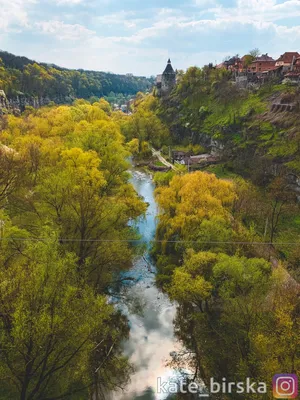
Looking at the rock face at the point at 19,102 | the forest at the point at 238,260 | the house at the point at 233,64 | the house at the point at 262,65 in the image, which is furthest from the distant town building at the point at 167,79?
the forest at the point at 238,260

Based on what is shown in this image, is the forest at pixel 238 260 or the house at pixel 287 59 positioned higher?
the house at pixel 287 59

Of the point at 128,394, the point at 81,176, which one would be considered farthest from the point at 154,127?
the point at 128,394

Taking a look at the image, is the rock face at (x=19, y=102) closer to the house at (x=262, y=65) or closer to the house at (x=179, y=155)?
the house at (x=179, y=155)

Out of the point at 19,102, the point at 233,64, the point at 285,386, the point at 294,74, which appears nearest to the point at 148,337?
the point at 285,386

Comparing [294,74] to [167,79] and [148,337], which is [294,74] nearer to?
[167,79]

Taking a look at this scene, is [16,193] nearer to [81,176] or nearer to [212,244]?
[81,176]

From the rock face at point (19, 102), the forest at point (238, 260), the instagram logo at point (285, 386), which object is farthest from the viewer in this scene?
the rock face at point (19, 102)

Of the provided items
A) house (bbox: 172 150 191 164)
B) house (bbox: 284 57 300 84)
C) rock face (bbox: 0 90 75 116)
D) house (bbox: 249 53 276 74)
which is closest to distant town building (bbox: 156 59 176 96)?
house (bbox: 249 53 276 74)
